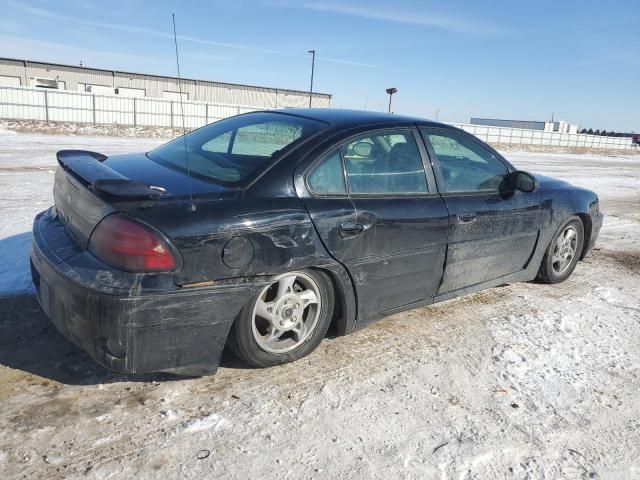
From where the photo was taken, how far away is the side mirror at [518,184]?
409 cm

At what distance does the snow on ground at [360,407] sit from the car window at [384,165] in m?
1.03

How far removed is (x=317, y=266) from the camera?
2.97 meters

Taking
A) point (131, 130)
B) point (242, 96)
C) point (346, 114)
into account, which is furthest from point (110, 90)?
point (346, 114)

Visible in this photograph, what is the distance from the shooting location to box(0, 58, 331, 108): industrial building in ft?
139

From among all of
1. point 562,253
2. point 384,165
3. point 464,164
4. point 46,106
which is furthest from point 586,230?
point 46,106

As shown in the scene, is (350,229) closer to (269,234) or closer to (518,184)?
(269,234)

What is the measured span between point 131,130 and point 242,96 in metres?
26.8

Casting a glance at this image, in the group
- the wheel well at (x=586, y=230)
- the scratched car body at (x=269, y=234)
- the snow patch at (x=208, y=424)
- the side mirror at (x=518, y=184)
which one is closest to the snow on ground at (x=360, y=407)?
the snow patch at (x=208, y=424)

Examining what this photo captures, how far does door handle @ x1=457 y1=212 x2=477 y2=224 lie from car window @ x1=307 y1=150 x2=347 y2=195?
100 cm

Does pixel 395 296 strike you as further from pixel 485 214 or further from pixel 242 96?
pixel 242 96

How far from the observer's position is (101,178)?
9.02 feet

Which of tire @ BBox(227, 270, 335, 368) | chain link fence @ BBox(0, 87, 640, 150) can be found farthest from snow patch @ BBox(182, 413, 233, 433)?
chain link fence @ BBox(0, 87, 640, 150)

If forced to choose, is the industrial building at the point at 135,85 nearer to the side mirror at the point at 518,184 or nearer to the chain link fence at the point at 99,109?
the chain link fence at the point at 99,109

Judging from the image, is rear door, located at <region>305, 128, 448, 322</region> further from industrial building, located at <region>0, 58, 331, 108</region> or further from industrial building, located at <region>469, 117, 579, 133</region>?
industrial building, located at <region>469, 117, 579, 133</region>
